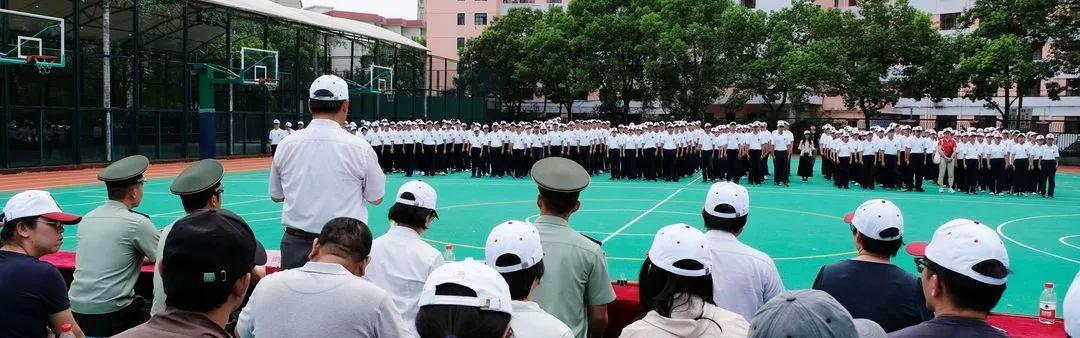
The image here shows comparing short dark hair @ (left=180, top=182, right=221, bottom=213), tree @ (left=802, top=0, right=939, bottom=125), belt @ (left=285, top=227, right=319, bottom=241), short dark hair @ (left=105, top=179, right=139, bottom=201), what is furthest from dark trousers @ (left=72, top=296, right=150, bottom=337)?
tree @ (left=802, top=0, right=939, bottom=125)

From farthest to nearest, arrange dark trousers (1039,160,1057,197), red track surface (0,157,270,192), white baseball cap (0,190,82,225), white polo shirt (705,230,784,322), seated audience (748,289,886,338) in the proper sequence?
dark trousers (1039,160,1057,197), red track surface (0,157,270,192), white polo shirt (705,230,784,322), white baseball cap (0,190,82,225), seated audience (748,289,886,338)

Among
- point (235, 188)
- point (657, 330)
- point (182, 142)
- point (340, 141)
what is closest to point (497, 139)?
point (235, 188)

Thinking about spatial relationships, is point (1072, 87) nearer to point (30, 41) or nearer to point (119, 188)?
point (30, 41)

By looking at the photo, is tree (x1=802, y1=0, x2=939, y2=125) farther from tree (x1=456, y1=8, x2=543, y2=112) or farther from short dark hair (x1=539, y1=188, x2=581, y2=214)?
short dark hair (x1=539, y1=188, x2=581, y2=214)

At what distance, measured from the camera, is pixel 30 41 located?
22.7 metres

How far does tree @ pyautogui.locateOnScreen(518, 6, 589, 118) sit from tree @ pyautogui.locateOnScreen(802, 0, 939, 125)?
503 inches

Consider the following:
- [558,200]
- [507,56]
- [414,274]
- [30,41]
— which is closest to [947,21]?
[507,56]

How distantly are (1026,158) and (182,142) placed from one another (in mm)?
26148

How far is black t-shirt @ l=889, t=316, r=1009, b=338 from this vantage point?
8.98 ft

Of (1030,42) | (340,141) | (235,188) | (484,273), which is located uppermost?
(1030,42)

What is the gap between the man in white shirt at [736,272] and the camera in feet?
14.3

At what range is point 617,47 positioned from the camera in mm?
45156

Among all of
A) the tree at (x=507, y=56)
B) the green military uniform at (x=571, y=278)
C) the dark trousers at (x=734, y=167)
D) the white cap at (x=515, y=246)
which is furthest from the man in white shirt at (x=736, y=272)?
the tree at (x=507, y=56)

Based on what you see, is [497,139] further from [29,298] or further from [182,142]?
[29,298]
